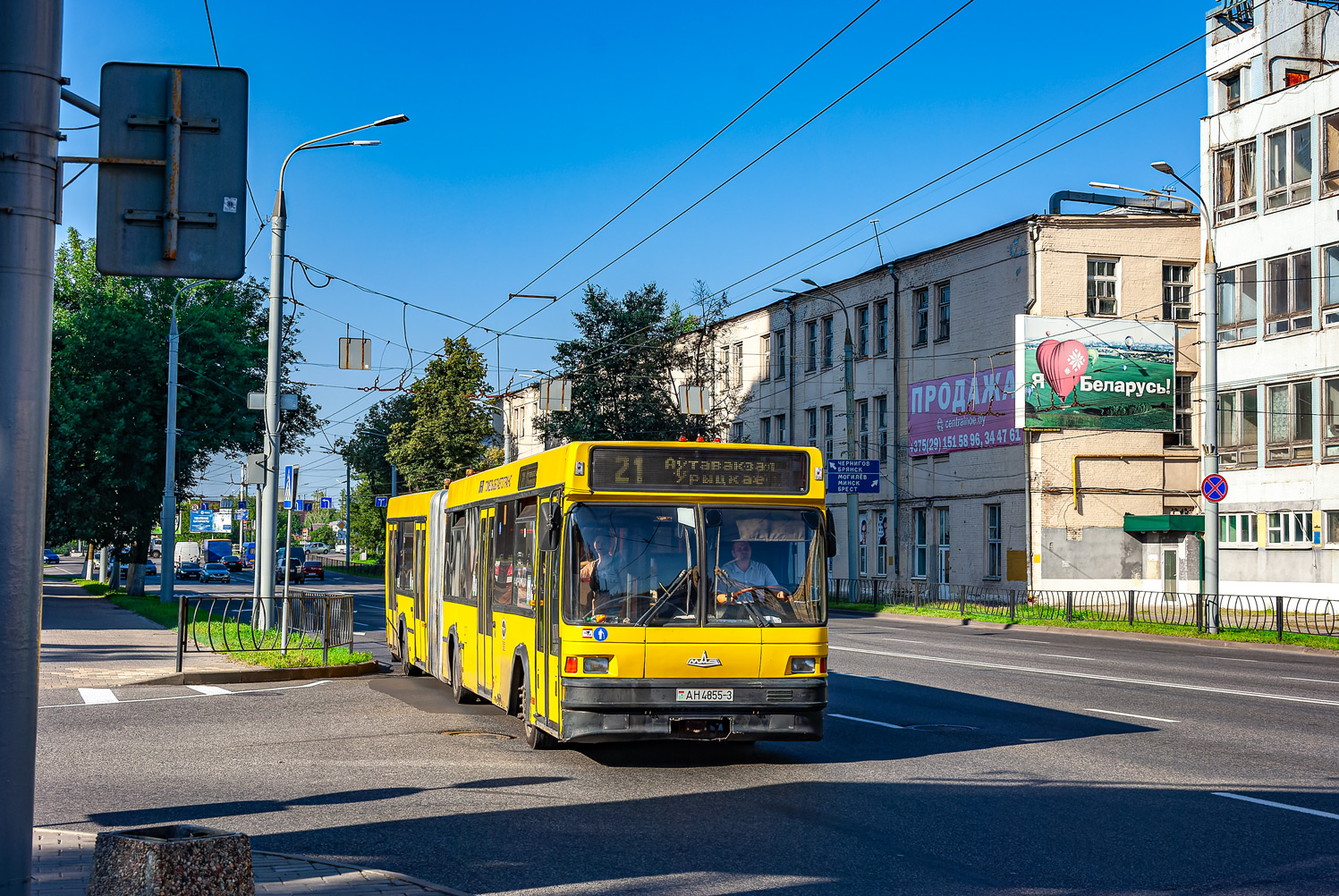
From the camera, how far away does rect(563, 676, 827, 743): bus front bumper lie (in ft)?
34.9

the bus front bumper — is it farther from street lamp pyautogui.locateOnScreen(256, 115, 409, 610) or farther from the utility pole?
street lamp pyautogui.locateOnScreen(256, 115, 409, 610)

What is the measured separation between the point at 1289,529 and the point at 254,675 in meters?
30.5

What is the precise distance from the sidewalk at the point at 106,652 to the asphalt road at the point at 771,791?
1.88 m

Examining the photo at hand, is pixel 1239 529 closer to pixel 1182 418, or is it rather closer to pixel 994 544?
pixel 1182 418

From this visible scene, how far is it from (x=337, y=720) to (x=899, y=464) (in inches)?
1515

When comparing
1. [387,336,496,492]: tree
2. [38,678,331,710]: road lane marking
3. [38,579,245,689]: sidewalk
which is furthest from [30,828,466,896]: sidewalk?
[387,336,496,492]: tree

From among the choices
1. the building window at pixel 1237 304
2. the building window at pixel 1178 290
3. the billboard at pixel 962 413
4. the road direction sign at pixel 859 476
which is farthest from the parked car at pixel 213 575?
the building window at pixel 1237 304

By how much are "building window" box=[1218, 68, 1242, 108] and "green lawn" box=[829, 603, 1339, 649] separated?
1638cm

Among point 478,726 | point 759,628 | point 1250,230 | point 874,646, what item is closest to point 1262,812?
point 759,628

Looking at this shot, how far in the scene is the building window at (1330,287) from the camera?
37594 millimetres

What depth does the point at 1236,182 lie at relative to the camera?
41.3m

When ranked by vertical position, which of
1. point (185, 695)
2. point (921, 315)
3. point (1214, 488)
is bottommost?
point (185, 695)

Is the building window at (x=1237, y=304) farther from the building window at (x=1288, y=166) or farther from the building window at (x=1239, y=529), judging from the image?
the building window at (x=1239, y=529)

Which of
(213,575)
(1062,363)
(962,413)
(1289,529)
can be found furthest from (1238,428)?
(213,575)
